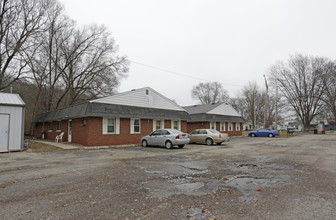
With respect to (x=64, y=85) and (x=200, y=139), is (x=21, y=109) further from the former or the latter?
(x=64, y=85)

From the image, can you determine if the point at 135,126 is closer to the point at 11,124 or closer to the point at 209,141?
the point at 209,141

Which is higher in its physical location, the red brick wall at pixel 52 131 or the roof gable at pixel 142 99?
the roof gable at pixel 142 99

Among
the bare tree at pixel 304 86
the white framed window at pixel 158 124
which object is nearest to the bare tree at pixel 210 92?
the bare tree at pixel 304 86

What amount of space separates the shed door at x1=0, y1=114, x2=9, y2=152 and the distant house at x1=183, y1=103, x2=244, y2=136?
19.1 metres

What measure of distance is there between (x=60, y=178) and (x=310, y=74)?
2036 inches

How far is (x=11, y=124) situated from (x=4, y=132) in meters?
0.62

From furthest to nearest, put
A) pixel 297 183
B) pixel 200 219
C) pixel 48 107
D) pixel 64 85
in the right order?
1. pixel 64 85
2. pixel 48 107
3. pixel 297 183
4. pixel 200 219

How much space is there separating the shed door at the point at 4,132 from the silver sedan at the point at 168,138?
9567mm

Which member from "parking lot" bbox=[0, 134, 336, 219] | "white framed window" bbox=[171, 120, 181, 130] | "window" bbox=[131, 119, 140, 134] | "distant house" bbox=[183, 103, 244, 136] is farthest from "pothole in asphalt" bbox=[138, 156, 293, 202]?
"distant house" bbox=[183, 103, 244, 136]

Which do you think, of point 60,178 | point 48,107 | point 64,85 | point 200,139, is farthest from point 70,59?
point 60,178

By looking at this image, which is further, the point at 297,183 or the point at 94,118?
the point at 94,118

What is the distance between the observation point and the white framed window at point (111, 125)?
17656 millimetres

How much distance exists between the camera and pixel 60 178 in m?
6.57

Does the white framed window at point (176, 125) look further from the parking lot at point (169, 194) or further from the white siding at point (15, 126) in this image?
the parking lot at point (169, 194)
